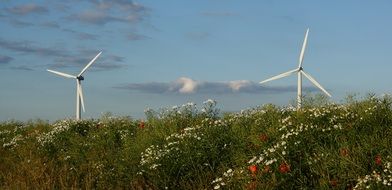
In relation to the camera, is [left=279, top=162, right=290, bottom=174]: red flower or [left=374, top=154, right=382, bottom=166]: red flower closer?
[left=374, top=154, right=382, bottom=166]: red flower

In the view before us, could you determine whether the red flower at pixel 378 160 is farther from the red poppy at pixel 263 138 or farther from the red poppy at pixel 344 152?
the red poppy at pixel 263 138

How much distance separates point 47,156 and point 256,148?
31.1 ft

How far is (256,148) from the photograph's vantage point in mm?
12867

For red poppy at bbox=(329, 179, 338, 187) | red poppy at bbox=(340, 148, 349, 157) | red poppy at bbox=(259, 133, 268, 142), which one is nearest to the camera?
red poppy at bbox=(329, 179, 338, 187)

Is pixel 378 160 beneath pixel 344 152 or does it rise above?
beneath

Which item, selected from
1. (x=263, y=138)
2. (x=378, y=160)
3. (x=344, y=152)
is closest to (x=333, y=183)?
(x=344, y=152)

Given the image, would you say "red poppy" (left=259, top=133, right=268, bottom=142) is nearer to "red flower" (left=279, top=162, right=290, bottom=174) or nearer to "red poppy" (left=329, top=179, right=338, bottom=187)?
"red flower" (left=279, top=162, right=290, bottom=174)

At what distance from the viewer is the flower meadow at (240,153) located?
1116 cm

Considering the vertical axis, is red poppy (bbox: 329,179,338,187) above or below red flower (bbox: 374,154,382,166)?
below

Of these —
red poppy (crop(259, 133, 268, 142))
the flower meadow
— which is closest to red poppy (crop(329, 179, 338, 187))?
the flower meadow

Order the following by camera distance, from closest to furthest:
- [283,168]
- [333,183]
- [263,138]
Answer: [333,183], [283,168], [263,138]

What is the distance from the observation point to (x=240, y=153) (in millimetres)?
13062

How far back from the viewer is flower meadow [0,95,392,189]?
439 inches

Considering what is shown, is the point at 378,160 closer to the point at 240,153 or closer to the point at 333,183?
the point at 333,183
